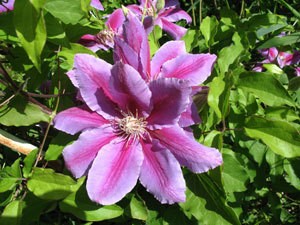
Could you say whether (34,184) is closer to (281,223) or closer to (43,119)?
(43,119)

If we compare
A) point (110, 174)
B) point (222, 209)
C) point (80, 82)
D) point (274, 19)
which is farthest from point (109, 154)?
point (274, 19)

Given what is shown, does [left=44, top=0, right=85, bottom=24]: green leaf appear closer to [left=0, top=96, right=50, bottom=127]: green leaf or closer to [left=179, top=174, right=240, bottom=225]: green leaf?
[left=0, top=96, right=50, bottom=127]: green leaf

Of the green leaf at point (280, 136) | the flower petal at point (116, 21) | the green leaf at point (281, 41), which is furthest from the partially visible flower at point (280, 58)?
the green leaf at point (280, 136)

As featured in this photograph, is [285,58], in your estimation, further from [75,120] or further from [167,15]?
[75,120]

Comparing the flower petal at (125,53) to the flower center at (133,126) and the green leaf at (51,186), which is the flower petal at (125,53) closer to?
the flower center at (133,126)

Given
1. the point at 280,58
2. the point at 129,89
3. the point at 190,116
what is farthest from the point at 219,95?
the point at 280,58

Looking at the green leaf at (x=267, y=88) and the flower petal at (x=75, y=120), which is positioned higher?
the flower petal at (x=75, y=120)
